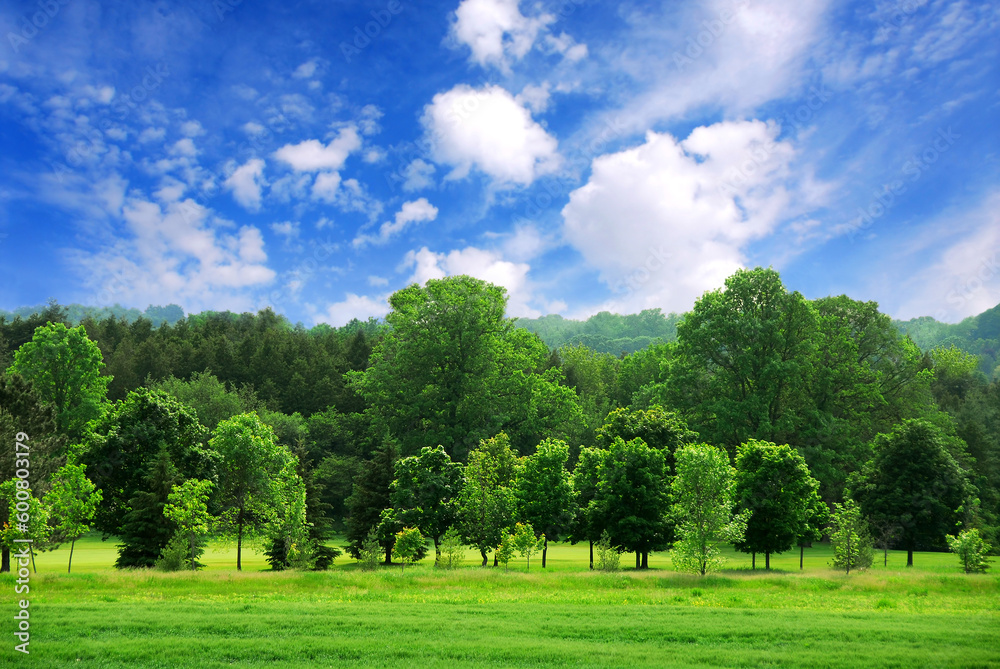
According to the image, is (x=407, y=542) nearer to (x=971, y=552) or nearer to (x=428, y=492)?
(x=428, y=492)

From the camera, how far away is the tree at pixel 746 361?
47.3 m

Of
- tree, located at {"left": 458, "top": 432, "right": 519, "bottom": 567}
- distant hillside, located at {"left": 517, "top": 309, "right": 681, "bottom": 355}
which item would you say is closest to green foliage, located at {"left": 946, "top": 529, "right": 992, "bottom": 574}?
tree, located at {"left": 458, "top": 432, "right": 519, "bottom": 567}

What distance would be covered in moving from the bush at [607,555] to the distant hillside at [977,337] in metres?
149

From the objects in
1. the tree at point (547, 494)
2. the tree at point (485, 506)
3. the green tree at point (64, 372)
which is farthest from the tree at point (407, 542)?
the green tree at point (64, 372)

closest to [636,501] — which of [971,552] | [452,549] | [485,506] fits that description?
[485,506]

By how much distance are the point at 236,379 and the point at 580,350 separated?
2231 inches

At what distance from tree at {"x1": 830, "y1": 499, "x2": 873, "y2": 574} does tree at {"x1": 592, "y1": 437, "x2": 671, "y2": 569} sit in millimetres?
8776

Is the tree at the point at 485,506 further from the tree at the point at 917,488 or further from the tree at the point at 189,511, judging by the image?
the tree at the point at 917,488

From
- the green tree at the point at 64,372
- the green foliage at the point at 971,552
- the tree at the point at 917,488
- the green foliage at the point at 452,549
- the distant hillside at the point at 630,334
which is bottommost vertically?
the green foliage at the point at 452,549

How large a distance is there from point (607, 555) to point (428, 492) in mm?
11828

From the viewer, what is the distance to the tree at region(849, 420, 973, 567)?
34.3 m

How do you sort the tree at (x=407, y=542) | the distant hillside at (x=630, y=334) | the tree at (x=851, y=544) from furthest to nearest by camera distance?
the distant hillside at (x=630, y=334) < the tree at (x=407, y=542) < the tree at (x=851, y=544)

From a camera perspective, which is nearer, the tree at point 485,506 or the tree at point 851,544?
→ the tree at point 851,544

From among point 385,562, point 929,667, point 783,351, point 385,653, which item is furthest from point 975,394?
point 385,653
